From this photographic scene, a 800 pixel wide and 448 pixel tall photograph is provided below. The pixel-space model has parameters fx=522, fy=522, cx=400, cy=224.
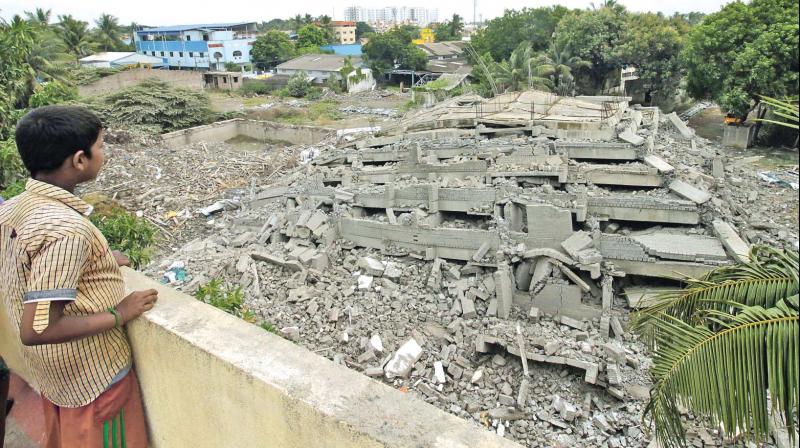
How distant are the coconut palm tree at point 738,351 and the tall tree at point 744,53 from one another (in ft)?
59.3

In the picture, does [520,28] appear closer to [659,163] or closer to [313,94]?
[313,94]

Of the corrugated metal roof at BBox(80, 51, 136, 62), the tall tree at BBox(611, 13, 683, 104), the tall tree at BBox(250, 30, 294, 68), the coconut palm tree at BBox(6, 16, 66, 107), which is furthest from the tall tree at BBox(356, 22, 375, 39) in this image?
the tall tree at BBox(611, 13, 683, 104)

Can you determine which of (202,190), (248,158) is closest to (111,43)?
(248,158)

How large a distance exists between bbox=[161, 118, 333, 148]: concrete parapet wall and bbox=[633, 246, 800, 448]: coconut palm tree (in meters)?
22.5

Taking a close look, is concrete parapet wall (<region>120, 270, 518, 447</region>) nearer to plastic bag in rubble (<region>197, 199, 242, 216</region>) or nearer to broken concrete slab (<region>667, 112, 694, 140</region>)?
plastic bag in rubble (<region>197, 199, 242, 216</region>)

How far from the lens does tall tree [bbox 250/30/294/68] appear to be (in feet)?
163

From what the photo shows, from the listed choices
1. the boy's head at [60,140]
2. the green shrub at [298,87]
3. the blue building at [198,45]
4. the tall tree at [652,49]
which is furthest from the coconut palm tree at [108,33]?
the boy's head at [60,140]

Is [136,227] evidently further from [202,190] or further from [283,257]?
[202,190]

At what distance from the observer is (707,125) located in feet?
83.9

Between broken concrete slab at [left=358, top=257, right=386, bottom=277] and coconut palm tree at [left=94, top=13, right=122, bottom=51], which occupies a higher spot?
coconut palm tree at [left=94, top=13, right=122, bottom=51]

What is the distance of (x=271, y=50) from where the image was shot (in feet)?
163

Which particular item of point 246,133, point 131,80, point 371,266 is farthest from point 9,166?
point 131,80

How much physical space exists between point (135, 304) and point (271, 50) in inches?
2035

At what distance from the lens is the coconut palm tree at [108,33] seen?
48969 mm
